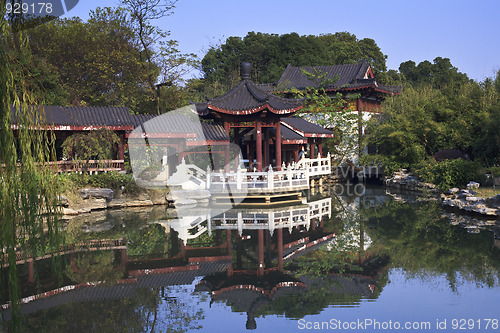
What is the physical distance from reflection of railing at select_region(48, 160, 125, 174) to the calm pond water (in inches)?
120

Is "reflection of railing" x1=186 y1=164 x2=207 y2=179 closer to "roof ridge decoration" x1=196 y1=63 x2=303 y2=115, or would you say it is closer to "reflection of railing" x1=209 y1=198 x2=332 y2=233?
"roof ridge decoration" x1=196 y1=63 x2=303 y2=115

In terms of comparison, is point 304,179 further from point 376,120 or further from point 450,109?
point 376,120

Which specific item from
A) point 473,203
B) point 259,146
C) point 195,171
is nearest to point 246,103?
point 259,146

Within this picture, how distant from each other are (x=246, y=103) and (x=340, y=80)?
11.9m

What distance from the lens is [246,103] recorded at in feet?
58.1

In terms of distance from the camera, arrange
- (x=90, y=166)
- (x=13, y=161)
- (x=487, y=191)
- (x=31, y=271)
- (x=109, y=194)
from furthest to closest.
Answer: (x=90, y=166) → (x=109, y=194) → (x=487, y=191) → (x=31, y=271) → (x=13, y=161)

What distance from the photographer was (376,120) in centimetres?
2689

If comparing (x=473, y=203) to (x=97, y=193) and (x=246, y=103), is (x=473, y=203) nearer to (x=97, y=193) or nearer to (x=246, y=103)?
(x=246, y=103)

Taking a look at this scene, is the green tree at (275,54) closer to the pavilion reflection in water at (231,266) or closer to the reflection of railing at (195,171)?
the reflection of railing at (195,171)

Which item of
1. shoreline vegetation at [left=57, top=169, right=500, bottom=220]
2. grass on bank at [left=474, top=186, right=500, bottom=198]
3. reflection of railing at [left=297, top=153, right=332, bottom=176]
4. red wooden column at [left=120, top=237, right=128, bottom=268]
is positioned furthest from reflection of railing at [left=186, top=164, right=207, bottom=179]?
grass on bank at [left=474, top=186, right=500, bottom=198]

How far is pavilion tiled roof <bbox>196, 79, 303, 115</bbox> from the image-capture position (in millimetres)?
17203

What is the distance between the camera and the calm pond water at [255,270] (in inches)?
259

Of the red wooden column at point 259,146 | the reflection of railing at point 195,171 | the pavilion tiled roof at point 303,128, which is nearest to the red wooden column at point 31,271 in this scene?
the reflection of railing at point 195,171

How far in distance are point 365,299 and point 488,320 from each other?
5.42 feet
